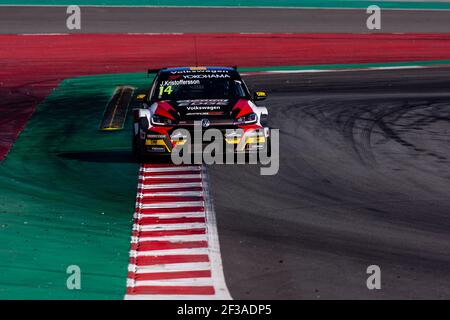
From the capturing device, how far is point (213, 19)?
47219 millimetres

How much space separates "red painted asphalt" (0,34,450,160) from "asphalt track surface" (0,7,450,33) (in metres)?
1.66

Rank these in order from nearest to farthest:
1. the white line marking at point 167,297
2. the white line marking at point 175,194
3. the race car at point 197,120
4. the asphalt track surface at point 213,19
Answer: the white line marking at point 167,297, the white line marking at point 175,194, the race car at point 197,120, the asphalt track surface at point 213,19

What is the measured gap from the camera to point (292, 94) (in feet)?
89.1

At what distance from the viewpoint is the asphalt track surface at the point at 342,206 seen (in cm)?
1108

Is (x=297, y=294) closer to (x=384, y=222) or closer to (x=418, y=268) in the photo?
(x=418, y=268)

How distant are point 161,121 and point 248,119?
1.33 m

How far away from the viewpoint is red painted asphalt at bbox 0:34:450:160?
3347 centimetres

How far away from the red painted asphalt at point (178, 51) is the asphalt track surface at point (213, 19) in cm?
166

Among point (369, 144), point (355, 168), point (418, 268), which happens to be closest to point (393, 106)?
point (369, 144)

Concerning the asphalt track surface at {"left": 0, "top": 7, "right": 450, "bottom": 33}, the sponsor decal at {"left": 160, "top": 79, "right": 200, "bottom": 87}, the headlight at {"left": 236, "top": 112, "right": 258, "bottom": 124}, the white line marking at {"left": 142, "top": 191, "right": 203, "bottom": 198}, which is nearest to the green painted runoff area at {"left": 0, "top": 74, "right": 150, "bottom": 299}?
the white line marking at {"left": 142, "top": 191, "right": 203, "bottom": 198}

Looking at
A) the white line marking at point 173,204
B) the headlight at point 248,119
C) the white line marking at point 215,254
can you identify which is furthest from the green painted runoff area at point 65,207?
the headlight at point 248,119

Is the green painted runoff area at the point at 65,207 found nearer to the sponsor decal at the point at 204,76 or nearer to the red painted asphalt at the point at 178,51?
the sponsor decal at the point at 204,76

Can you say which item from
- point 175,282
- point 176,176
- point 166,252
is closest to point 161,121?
point 176,176
